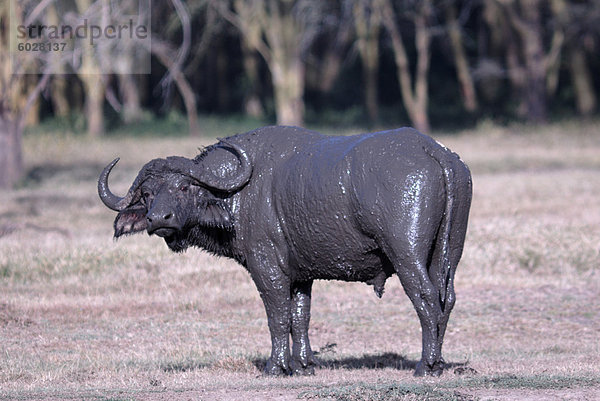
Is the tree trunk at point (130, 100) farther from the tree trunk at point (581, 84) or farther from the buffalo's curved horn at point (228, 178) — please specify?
the buffalo's curved horn at point (228, 178)

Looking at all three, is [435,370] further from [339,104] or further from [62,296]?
[339,104]

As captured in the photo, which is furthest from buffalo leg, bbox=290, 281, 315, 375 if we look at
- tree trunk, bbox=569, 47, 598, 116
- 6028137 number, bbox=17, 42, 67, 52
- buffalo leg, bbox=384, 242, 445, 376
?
tree trunk, bbox=569, 47, 598, 116

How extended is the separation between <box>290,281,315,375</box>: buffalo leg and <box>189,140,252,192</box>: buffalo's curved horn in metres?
→ 1.22

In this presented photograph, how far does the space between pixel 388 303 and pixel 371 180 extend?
Answer: 5319 millimetres

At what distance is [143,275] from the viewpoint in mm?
14805

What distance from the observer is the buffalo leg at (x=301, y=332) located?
9.54m

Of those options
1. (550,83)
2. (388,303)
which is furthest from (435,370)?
(550,83)

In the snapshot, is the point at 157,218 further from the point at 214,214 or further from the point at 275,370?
the point at 275,370

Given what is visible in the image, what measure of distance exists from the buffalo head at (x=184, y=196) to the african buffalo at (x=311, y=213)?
1 centimetres

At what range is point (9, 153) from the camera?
24.3m

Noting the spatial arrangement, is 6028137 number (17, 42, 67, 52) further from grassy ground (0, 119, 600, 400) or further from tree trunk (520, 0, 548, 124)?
tree trunk (520, 0, 548, 124)

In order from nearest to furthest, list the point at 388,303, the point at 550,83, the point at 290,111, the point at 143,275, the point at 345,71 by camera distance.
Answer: the point at 388,303, the point at 143,275, the point at 290,111, the point at 550,83, the point at 345,71

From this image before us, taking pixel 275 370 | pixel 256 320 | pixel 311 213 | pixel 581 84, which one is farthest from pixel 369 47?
pixel 311 213

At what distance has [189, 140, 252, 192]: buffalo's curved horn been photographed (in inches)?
353
